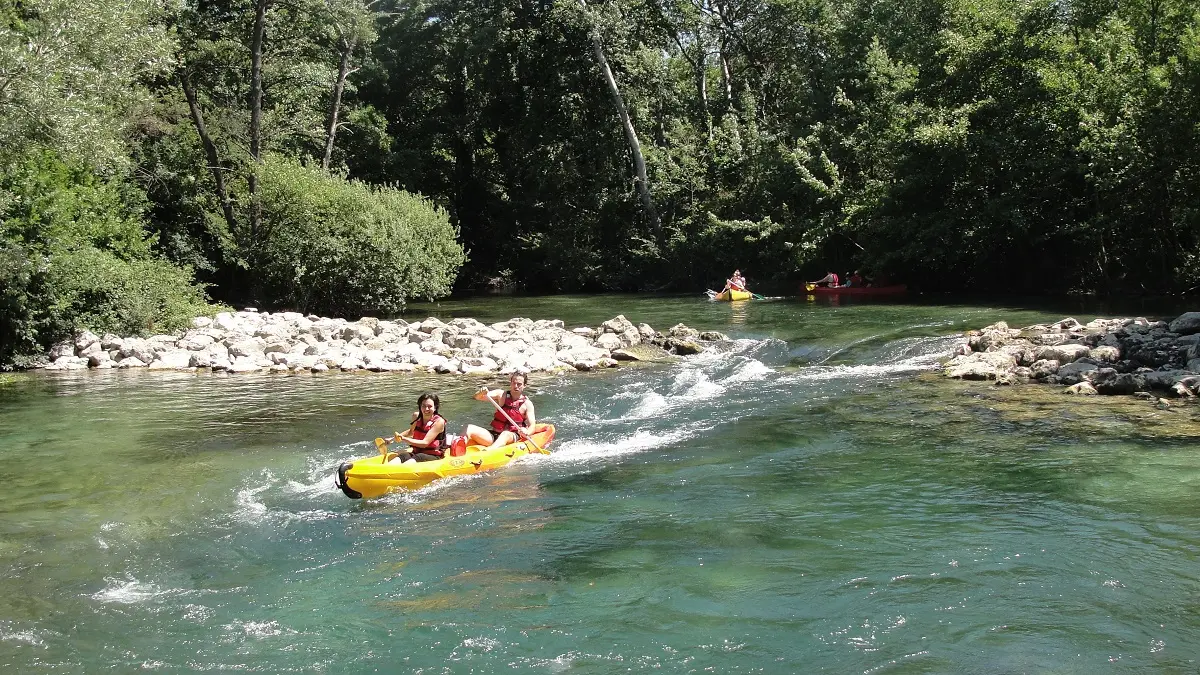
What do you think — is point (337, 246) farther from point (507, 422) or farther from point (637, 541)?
point (637, 541)

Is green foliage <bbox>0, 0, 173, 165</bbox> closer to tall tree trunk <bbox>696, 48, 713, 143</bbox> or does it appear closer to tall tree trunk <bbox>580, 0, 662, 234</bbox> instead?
tall tree trunk <bbox>580, 0, 662, 234</bbox>

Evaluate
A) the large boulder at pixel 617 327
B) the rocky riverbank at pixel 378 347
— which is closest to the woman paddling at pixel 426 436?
the rocky riverbank at pixel 378 347

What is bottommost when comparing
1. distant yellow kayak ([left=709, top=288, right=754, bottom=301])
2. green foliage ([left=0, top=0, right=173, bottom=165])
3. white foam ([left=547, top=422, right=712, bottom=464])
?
white foam ([left=547, top=422, right=712, bottom=464])

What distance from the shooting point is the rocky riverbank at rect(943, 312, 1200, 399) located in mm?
13281

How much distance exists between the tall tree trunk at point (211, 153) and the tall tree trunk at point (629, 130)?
1276 centimetres

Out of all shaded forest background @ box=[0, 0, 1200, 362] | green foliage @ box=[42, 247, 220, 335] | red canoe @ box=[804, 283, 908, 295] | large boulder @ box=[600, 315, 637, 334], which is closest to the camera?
green foliage @ box=[42, 247, 220, 335]

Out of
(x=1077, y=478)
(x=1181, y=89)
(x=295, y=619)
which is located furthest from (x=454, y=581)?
(x=1181, y=89)

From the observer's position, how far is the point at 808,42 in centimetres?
3706

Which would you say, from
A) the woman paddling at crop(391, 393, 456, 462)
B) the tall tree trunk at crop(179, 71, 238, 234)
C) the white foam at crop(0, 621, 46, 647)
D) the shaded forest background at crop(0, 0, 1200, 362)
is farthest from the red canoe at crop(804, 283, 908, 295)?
the white foam at crop(0, 621, 46, 647)

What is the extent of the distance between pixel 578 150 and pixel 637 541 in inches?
1188

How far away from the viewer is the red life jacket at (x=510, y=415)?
11273mm

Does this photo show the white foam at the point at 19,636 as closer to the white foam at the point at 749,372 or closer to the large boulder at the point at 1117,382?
the white foam at the point at 749,372

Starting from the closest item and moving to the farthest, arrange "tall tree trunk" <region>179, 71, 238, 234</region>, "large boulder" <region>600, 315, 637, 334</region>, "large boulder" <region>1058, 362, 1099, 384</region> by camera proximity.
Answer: "large boulder" <region>1058, 362, 1099, 384</region> < "large boulder" <region>600, 315, 637, 334</region> < "tall tree trunk" <region>179, 71, 238, 234</region>

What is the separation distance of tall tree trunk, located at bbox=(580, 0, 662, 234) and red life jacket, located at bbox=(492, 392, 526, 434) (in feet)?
79.6
